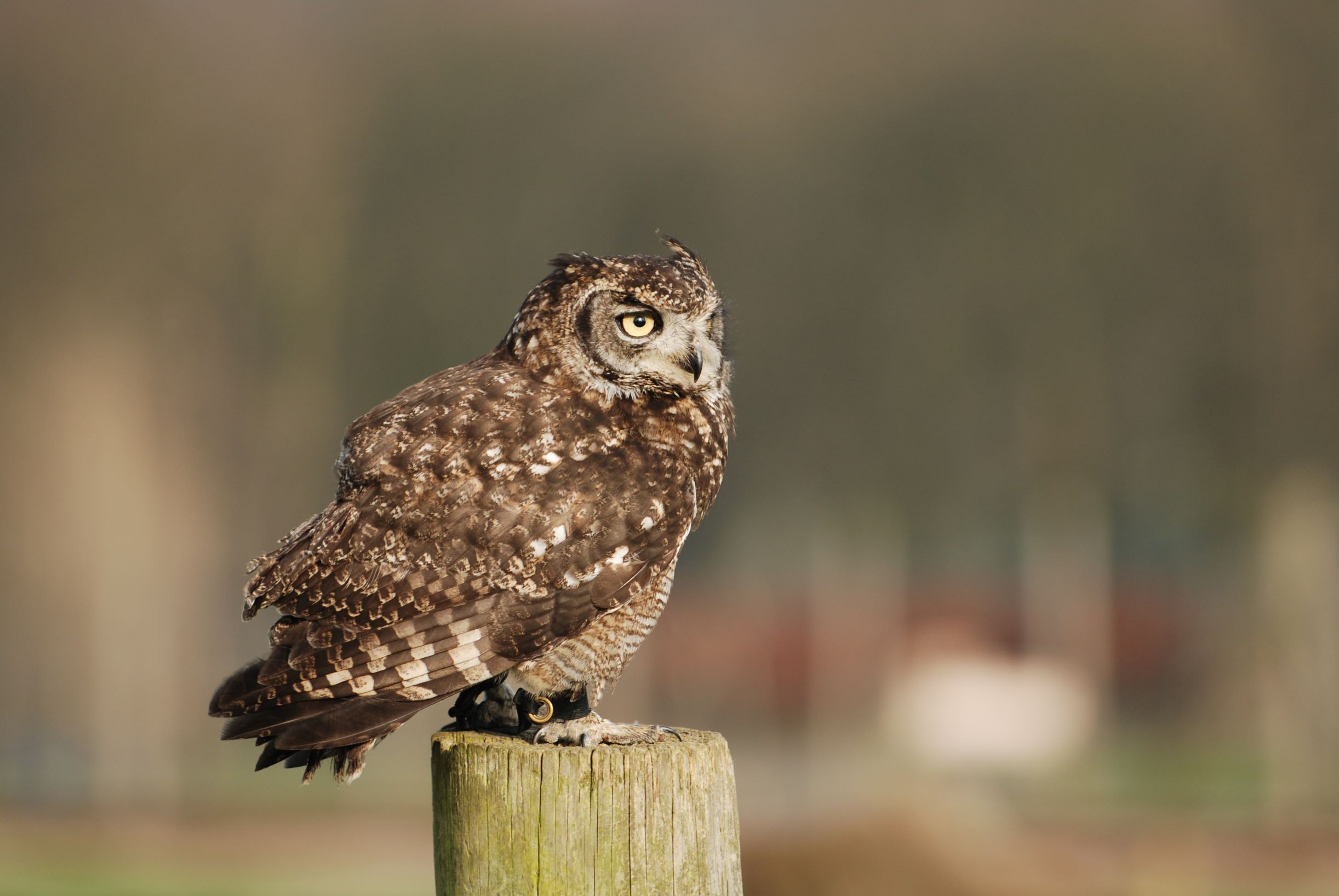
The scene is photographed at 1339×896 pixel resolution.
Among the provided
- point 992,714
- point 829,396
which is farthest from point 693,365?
point 829,396

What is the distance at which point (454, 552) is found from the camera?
2.79m

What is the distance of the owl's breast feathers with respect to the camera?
2.69 meters

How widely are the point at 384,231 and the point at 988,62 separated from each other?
27.8ft

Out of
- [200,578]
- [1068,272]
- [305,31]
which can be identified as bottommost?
[200,578]

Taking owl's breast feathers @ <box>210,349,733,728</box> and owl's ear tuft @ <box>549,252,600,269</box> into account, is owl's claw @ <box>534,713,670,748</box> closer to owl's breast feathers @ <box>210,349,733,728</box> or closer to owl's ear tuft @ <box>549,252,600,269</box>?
owl's breast feathers @ <box>210,349,733,728</box>

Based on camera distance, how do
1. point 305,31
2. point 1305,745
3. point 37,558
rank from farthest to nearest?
1. point 305,31
2. point 37,558
3. point 1305,745

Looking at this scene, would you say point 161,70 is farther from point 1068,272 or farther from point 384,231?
point 1068,272

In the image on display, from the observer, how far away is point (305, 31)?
75.6ft

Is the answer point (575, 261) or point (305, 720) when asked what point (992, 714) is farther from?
point (305, 720)

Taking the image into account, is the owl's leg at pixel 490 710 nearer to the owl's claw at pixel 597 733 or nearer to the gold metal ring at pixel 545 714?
the gold metal ring at pixel 545 714

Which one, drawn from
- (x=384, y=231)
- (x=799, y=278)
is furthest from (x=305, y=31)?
(x=799, y=278)

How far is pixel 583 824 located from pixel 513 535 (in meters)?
0.59

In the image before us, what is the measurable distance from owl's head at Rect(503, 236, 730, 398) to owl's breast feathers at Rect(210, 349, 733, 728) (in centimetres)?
9

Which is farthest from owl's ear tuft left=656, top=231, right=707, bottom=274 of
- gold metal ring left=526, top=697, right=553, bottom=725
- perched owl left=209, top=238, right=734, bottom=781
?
gold metal ring left=526, top=697, right=553, bottom=725
